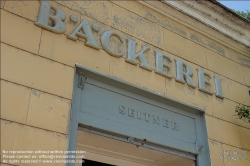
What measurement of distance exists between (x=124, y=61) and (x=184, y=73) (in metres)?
1.15

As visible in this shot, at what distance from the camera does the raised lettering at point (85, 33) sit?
4.52 metres

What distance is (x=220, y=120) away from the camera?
5.54 metres

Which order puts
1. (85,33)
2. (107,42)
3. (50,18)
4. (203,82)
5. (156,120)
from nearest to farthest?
(50,18)
(85,33)
(107,42)
(156,120)
(203,82)

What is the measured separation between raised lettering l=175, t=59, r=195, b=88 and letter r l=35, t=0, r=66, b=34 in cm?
198

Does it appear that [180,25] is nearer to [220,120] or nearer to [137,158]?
[220,120]

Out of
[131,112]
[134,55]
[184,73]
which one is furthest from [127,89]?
[184,73]

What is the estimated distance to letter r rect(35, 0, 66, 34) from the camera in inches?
168

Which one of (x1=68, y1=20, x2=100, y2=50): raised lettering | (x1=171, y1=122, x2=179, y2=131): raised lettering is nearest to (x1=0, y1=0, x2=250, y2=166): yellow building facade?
(x1=68, y1=20, x2=100, y2=50): raised lettering

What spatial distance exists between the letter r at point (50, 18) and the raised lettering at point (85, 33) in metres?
0.19

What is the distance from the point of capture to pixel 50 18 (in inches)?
173

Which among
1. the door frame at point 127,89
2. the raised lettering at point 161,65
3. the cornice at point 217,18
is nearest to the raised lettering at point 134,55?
the raised lettering at point 161,65

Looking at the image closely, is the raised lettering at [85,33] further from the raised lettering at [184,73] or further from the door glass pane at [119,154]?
the raised lettering at [184,73]

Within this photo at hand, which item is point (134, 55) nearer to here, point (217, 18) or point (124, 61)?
point (124, 61)

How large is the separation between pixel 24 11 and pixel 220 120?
11.4 ft
